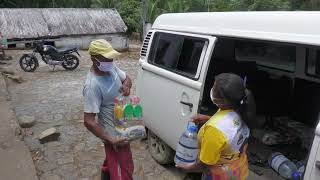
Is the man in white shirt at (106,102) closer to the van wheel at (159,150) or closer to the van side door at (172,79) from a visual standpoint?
the van side door at (172,79)

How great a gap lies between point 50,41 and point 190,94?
16044 millimetres

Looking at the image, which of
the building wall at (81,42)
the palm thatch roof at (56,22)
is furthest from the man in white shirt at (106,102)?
the palm thatch roof at (56,22)

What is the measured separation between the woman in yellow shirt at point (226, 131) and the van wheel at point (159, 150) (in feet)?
7.88

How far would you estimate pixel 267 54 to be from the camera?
4844 mm

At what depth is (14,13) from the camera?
1966 centimetres

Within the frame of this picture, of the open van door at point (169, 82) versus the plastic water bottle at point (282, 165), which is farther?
the open van door at point (169, 82)

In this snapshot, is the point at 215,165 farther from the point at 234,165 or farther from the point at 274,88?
the point at 274,88

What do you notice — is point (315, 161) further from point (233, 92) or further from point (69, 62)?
point (69, 62)

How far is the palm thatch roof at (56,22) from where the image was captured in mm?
18797

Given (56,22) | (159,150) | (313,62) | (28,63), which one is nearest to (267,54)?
(313,62)

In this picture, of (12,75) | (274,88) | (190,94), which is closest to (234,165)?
(190,94)

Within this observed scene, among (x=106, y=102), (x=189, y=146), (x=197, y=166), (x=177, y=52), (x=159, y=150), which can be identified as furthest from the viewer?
(x=159, y=150)

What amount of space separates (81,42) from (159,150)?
607 inches

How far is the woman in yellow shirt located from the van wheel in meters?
2.40
